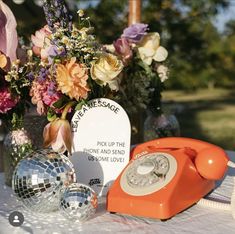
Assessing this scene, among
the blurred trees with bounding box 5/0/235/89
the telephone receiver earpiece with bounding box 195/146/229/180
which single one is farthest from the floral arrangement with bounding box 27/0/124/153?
the blurred trees with bounding box 5/0/235/89

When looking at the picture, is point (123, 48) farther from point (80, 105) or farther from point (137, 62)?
point (80, 105)

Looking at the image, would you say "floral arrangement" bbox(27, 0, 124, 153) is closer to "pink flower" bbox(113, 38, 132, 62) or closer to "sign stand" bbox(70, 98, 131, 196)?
"sign stand" bbox(70, 98, 131, 196)

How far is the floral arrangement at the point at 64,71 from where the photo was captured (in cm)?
103

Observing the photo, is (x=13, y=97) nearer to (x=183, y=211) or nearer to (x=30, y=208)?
(x=30, y=208)

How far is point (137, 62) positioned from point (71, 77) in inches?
13.9

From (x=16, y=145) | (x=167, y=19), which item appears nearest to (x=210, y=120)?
(x=167, y=19)

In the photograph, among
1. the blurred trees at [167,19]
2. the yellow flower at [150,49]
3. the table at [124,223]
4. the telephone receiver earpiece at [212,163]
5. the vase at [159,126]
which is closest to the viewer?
the table at [124,223]

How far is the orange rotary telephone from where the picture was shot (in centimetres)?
96

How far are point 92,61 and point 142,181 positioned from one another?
A: 0.27 meters

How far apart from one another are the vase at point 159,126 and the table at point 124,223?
534 mm

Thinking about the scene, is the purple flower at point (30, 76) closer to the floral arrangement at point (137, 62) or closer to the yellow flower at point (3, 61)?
the yellow flower at point (3, 61)

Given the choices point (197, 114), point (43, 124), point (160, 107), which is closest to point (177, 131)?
point (160, 107)

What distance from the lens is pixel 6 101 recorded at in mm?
1109

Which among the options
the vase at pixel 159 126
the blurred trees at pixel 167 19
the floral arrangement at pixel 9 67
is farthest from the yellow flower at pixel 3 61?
the blurred trees at pixel 167 19
